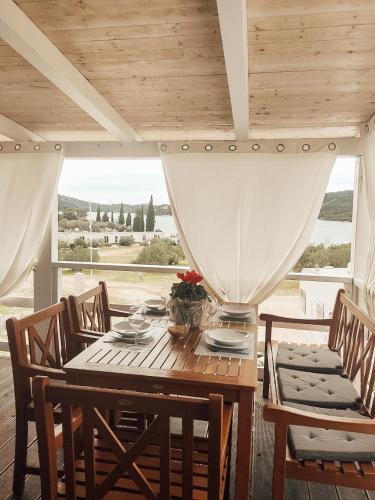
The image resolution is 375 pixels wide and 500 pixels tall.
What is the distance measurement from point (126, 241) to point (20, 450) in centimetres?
232

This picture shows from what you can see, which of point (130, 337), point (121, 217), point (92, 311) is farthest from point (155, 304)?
point (121, 217)

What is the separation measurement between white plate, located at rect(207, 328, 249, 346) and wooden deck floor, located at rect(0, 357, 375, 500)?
75 centimetres

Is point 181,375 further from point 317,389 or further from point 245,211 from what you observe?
point 245,211

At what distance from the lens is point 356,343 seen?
2332 mm

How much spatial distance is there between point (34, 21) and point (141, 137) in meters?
1.59

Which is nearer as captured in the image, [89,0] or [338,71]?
[89,0]

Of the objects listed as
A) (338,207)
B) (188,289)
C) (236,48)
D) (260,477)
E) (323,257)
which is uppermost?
(236,48)

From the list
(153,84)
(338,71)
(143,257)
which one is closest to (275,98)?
(338,71)

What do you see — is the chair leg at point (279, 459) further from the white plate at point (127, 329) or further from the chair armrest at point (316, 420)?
the white plate at point (127, 329)

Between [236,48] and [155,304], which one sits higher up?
[236,48]

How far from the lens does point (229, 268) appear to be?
3.38 m

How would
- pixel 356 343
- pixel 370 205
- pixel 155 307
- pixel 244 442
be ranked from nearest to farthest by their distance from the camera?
pixel 244 442 < pixel 356 343 < pixel 155 307 < pixel 370 205

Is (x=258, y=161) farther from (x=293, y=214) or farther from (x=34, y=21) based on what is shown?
(x=34, y=21)

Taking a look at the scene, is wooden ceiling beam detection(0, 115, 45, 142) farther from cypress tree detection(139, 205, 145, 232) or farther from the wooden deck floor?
the wooden deck floor
